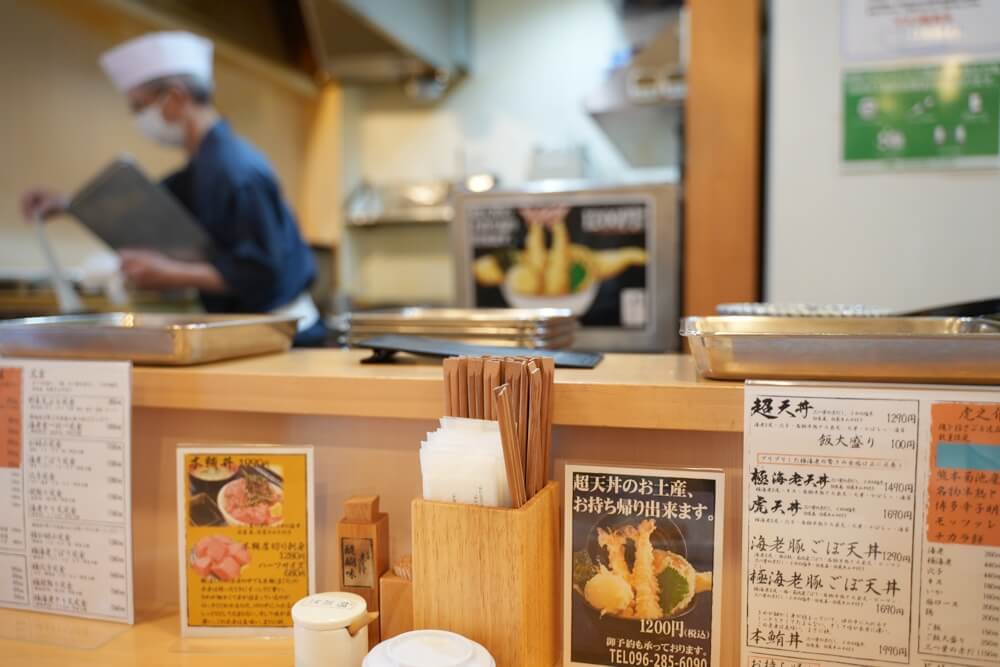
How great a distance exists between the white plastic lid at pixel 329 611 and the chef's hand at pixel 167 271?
1.80m

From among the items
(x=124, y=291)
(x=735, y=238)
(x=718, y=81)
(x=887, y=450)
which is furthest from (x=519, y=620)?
(x=124, y=291)

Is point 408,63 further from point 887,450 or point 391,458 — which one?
point 887,450

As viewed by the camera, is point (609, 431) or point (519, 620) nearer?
point (519, 620)

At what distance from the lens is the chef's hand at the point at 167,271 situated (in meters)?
2.44

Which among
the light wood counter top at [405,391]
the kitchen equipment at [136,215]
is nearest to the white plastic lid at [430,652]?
the light wood counter top at [405,391]

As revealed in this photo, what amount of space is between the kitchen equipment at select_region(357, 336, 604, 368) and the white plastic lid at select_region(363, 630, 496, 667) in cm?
32

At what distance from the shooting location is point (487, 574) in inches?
29.5

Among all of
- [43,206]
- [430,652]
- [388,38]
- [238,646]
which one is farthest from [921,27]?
[388,38]

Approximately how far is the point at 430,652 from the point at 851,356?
0.51 m

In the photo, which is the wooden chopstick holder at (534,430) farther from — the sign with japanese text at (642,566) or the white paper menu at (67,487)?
the white paper menu at (67,487)

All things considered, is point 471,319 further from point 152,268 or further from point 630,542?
point 152,268

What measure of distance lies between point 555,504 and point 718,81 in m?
1.43

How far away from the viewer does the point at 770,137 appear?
1.81m

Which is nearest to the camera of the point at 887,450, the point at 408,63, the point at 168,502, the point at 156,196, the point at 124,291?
the point at 887,450
